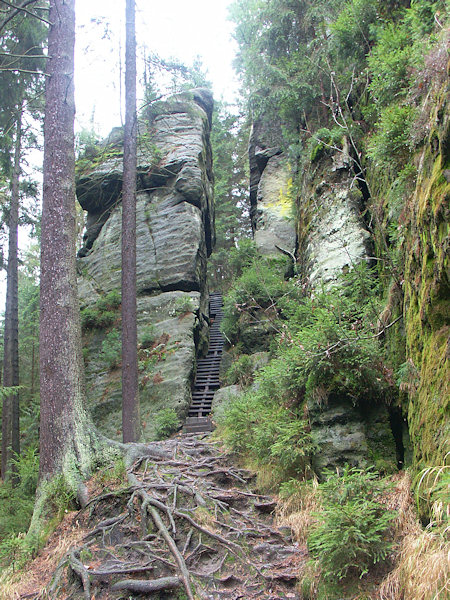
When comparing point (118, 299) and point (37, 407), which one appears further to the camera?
point (118, 299)

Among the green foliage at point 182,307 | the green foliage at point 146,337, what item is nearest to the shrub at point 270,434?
the green foliage at point 146,337

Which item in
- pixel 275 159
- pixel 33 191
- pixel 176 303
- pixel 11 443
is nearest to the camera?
pixel 11 443

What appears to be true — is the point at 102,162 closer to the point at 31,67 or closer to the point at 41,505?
the point at 31,67

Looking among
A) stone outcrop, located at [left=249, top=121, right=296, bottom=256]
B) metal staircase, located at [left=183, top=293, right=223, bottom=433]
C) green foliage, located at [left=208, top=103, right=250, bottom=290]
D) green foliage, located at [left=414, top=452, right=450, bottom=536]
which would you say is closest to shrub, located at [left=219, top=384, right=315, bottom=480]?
green foliage, located at [left=414, top=452, right=450, bottom=536]

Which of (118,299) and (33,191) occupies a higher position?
(33,191)

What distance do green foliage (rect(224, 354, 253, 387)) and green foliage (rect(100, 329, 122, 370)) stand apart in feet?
11.7

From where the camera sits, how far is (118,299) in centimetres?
1385

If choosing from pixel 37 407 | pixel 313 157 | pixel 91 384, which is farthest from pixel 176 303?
pixel 313 157

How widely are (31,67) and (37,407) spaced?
1086 centimetres

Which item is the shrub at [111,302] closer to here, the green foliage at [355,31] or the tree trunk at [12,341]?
the tree trunk at [12,341]

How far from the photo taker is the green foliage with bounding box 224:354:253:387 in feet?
34.4

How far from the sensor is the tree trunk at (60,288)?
18.6ft

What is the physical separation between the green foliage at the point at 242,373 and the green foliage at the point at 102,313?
4820mm

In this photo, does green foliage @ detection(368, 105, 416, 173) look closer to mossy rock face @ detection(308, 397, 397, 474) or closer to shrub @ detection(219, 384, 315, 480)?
mossy rock face @ detection(308, 397, 397, 474)
